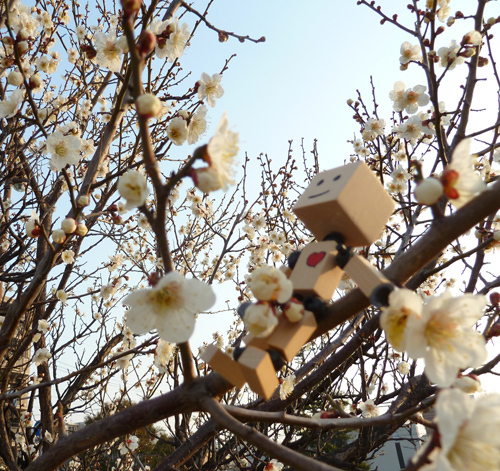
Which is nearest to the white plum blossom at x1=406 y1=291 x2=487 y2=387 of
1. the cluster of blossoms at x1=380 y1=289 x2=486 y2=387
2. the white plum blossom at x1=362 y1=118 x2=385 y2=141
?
the cluster of blossoms at x1=380 y1=289 x2=486 y2=387

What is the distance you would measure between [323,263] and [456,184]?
404mm

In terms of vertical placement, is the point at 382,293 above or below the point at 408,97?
below

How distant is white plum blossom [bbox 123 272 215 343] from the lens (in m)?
1.01

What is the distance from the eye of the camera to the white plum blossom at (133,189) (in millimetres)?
957

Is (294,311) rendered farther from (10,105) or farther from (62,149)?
(10,105)

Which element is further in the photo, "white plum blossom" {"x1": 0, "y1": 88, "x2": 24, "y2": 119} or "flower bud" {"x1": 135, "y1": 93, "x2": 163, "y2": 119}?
"white plum blossom" {"x1": 0, "y1": 88, "x2": 24, "y2": 119}

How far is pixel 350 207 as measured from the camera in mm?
1211

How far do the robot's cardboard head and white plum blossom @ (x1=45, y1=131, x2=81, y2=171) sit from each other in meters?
1.77

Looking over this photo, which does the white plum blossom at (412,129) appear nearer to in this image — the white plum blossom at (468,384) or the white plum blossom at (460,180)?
the white plum blossom at (468,384)

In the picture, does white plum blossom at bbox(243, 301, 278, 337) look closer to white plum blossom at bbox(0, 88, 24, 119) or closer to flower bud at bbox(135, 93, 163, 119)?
flower bud at bbox(135, 93, 163, 119)

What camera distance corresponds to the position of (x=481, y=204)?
0.88 m

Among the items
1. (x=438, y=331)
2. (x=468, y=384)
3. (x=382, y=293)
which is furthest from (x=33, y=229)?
(x=468, y=384)

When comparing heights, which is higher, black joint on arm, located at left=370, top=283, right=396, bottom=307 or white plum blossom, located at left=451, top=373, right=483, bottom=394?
black joint on arm, located at left=370, top=283, right=396, bottom=307

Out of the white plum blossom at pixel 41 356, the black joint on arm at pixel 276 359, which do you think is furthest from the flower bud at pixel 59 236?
the white plum blossom at pixel 41 356
